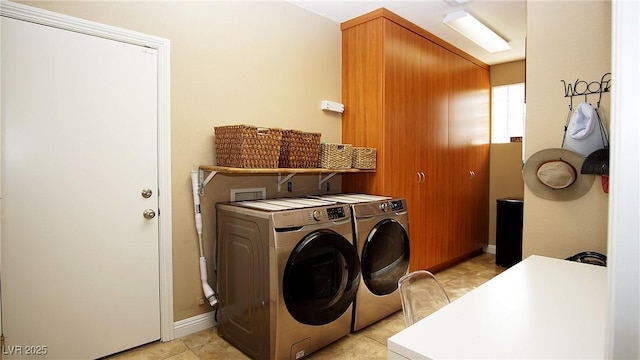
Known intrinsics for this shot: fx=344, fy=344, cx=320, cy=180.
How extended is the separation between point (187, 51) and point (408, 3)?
75.2 inches

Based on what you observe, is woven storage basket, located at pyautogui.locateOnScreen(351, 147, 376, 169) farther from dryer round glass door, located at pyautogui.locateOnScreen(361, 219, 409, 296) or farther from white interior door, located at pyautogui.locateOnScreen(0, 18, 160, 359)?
white interior door, located at pyautogui.locateOnScreen(0, 18, 160, 359)

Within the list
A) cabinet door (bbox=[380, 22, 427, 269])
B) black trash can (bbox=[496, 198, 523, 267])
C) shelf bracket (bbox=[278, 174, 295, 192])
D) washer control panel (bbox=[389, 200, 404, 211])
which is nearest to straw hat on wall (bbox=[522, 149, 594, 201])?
washer control panel (bbox=[389, 200, 404, 211])

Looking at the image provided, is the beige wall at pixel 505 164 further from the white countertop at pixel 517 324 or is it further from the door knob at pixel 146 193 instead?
the door knob at pixel 146 193

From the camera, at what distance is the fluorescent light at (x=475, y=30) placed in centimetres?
314

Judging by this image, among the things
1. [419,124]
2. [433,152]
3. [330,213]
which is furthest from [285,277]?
[433,152]

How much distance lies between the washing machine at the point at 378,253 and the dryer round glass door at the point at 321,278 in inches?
6.1


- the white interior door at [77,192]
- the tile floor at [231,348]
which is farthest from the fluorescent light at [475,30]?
the tile floor at [231,348]

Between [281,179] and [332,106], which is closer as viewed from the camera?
[281,179]

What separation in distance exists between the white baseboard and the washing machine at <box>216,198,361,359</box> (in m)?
0.17

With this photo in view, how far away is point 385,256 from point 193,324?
1488 millimetres

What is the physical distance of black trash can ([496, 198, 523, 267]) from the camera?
4.07 metres

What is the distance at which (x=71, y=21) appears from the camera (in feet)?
6.33

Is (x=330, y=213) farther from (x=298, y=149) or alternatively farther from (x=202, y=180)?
(x=202, y=180)

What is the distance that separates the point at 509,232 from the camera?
13.6 feet
